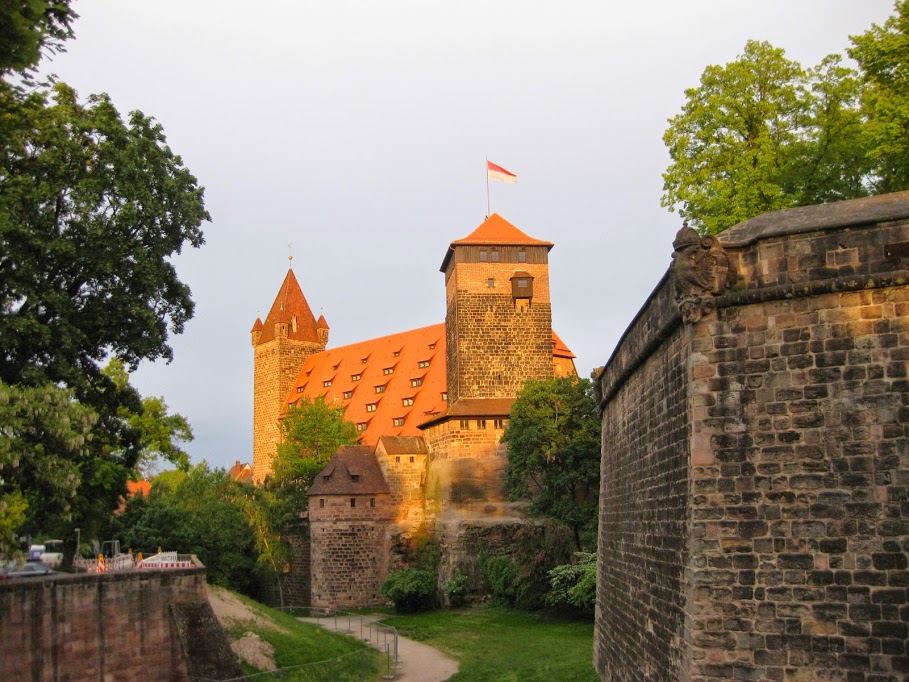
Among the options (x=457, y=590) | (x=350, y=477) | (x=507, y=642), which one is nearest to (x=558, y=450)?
(x=457, y=590)

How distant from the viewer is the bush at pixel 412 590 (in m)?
39.9

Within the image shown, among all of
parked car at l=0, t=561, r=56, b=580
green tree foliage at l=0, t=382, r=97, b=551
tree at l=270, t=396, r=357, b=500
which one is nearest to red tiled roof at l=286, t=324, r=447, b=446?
tree at l=270, t=396, r=357, b=500

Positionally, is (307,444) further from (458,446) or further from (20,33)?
(20,33)

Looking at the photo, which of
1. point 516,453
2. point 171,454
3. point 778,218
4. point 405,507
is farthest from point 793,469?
point 405,507

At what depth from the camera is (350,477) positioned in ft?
147

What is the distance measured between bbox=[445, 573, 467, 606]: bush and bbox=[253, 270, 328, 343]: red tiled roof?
33279 millimetres

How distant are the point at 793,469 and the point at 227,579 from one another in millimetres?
35296

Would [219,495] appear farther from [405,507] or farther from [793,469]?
[793,469]

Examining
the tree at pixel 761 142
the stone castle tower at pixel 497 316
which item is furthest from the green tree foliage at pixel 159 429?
the tree at pixel 761 142

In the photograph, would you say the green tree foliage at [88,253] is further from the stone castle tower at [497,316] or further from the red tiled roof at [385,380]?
A: the red tiled roof at [385,380]

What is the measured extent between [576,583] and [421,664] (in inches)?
289

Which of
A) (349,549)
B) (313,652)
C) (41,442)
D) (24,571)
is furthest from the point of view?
(349,549)

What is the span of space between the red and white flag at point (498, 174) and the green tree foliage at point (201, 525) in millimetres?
19813

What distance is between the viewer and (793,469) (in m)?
8.80
